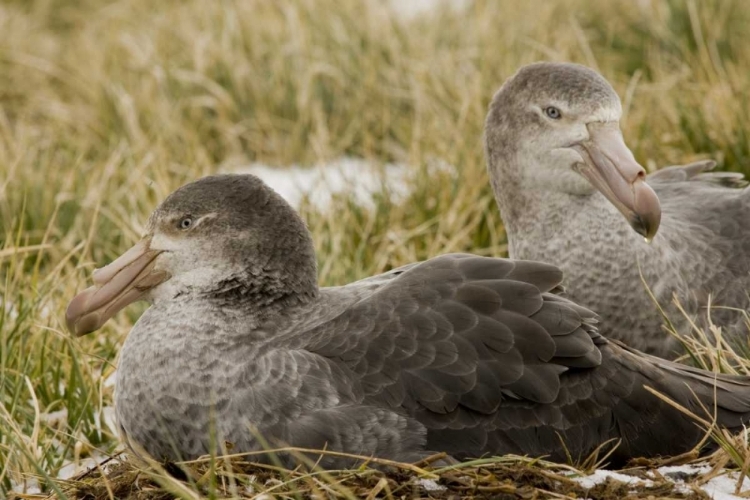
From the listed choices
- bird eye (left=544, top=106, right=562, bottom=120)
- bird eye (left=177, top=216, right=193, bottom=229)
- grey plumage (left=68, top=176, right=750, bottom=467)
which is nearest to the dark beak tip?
grey plumage (left=68, top=176, right=750, bottom=467)

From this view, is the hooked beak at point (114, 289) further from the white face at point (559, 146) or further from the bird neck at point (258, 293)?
the white face at point (559, 146)

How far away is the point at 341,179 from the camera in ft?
19.4

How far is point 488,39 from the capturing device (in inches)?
270

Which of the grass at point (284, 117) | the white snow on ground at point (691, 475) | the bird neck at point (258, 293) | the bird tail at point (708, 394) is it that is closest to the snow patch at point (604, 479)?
the white snow on ground at point (691, 475)

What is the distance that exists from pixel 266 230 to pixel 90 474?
2.86 ft

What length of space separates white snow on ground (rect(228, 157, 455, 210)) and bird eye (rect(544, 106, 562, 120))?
126 cm

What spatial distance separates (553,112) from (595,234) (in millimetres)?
456

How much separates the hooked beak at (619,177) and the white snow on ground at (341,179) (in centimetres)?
145

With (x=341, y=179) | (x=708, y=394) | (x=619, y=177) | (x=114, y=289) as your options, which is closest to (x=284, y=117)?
(x=341, y=179)

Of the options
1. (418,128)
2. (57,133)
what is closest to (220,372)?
(418,128)

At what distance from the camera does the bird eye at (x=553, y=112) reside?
432 cm

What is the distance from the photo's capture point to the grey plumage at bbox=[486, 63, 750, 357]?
429cm

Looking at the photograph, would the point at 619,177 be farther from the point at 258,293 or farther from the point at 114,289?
the point at 114,289

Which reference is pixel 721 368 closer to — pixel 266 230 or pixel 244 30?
pixel 266 230
